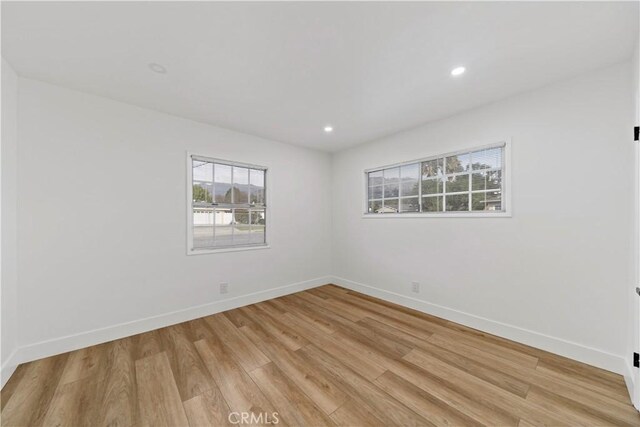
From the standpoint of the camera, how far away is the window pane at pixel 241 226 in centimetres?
347

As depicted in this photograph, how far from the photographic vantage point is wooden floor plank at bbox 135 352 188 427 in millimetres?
1472

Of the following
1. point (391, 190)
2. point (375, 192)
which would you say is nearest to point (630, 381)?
point (391, 190)

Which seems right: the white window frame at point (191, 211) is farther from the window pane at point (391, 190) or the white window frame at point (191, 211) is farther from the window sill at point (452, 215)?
the window pane at point (391, 190)

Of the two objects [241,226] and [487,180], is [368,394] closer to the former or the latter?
[487,180]

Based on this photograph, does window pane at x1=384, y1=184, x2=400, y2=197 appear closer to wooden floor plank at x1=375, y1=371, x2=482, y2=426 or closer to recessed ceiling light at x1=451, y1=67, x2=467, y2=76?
recessed ceiling light at x1=451, y1=67, x2=467, y2=76

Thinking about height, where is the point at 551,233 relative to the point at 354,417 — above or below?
above

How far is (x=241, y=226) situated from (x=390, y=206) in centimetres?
232

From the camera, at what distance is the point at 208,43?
1688 millimetres

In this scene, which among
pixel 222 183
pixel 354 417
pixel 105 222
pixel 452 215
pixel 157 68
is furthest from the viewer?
pixel 222 183

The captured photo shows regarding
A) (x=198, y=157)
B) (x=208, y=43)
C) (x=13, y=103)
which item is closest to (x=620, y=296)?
(x=208, y=43)

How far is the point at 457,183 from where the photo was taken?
2.89 m

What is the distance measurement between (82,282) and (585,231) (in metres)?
4.71

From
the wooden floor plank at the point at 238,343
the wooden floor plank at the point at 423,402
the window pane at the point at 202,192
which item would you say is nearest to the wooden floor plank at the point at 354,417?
the wooden floor plank at the point at 423,402

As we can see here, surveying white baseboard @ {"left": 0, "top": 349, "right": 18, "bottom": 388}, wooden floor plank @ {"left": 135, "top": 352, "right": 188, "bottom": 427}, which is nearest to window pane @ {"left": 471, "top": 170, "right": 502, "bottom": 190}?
wooden floor plank @ {"left": 135, "top": 352, "right": 188, "bottom": 427}
